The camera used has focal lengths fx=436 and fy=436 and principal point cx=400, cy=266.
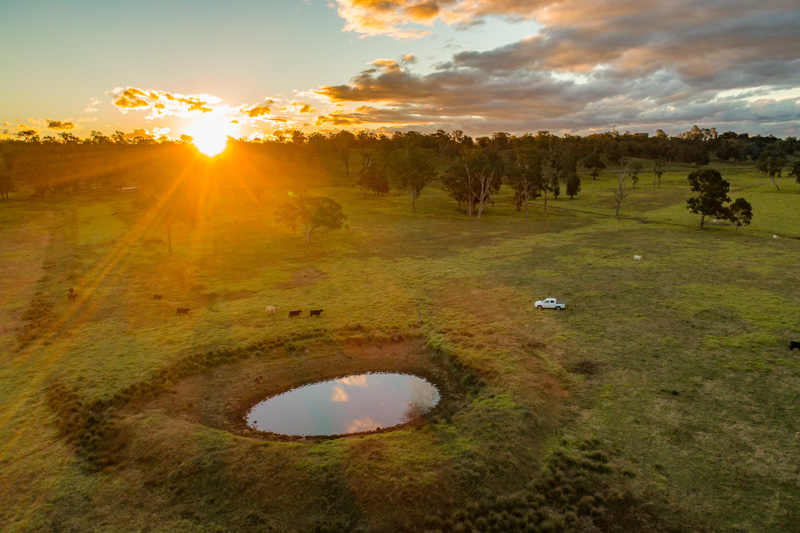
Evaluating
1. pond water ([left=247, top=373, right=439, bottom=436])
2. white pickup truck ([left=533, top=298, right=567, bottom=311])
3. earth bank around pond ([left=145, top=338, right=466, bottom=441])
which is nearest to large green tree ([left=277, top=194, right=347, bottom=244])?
white pickup truck ([left=533, top=298, right=567, bottom=311])

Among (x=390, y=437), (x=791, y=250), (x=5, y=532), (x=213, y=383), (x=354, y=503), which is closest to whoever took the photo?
(x=5, y=532)

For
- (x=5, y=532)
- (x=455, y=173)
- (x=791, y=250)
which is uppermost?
(x=455, y=173)

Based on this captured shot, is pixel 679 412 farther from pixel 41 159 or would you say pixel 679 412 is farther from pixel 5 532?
pixel 41 159

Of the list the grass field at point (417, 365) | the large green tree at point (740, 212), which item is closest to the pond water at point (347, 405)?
the grass field at point (417, 365)

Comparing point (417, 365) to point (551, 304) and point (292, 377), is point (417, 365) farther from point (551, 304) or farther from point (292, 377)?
point (551, 304)

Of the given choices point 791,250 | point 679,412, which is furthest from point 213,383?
point 791,250

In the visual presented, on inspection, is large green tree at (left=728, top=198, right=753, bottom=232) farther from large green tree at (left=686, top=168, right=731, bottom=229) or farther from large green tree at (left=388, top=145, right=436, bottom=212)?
large green tree at (left=388, top=145, right=436, bottom=212)

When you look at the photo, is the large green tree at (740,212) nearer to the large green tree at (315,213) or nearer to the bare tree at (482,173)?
the bare tree at (482,173)
